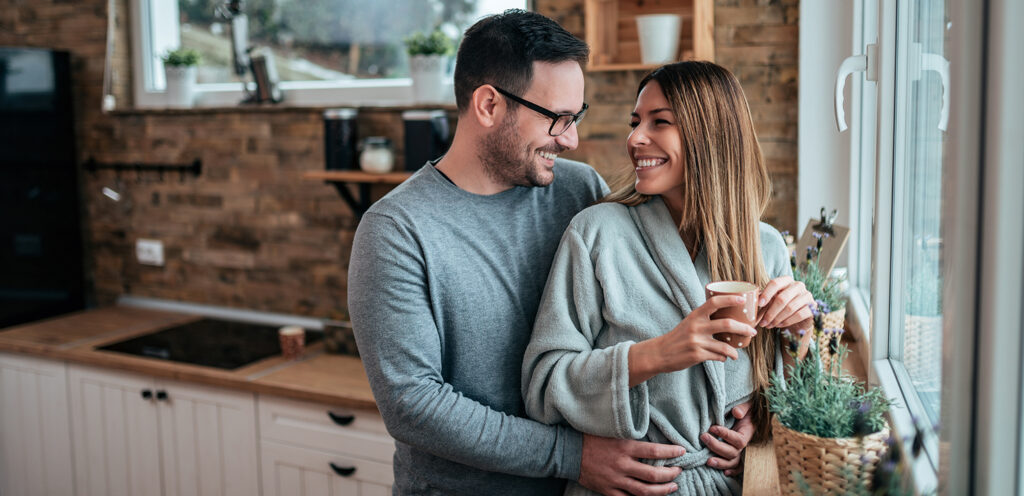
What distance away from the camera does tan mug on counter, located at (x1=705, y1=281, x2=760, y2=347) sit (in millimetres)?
1134

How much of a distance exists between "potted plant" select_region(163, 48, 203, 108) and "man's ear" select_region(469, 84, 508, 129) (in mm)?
2177

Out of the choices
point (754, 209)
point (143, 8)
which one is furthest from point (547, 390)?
point (143, 8)

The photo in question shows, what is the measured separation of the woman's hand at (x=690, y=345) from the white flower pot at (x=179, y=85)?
2.68 m

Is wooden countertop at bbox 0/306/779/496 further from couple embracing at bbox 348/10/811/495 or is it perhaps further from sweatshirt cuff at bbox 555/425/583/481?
sweatshirt cuff at bbox 555/425/583/481

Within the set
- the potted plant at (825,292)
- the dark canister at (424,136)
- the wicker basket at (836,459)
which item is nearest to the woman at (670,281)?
the potted plant at (825,292)

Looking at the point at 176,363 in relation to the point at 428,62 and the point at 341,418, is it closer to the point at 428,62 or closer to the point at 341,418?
the point at 341,418

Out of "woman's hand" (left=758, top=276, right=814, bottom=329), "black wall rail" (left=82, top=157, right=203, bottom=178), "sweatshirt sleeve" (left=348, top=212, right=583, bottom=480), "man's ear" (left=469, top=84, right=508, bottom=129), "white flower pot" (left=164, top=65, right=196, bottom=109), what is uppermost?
"white flower pot" (left=164, top=65, right=196, bottom=109)

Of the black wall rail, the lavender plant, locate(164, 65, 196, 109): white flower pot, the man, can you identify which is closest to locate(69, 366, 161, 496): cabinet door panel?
the black wall rail

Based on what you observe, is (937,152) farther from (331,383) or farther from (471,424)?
(331,383)

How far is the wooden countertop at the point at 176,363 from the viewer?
250cm

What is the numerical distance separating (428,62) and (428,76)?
5 centimetres

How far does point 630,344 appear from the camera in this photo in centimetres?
129

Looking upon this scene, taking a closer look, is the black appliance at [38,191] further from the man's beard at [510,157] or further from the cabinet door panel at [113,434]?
the man's beard at [510,157]

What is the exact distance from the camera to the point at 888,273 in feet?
4.93
